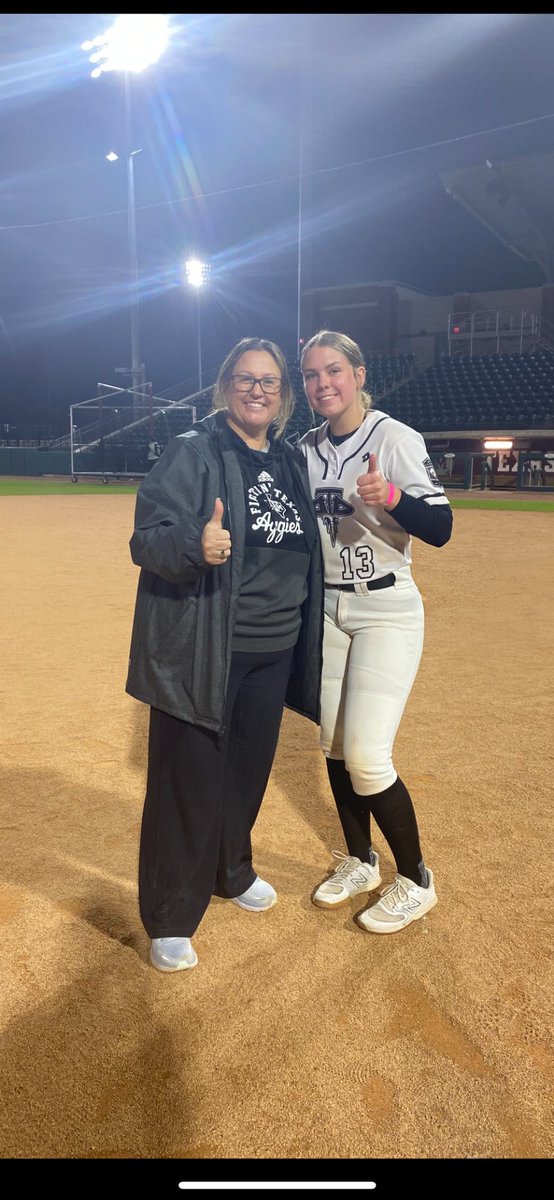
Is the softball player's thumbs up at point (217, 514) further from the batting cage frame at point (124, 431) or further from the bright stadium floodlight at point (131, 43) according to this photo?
the bright stadium floodlight at point (131, 43)

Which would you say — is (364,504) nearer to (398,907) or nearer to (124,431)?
(398,907)

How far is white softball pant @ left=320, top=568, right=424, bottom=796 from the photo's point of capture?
2498 mm

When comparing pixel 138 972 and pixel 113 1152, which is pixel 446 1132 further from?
pixel 138 972

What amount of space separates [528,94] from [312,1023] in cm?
3139

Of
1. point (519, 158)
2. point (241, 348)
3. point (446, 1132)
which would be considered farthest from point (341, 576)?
point (519, 158)

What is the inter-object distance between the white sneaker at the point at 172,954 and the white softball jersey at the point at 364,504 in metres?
1.33

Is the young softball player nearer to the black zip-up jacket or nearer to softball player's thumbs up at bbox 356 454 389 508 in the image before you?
softball player's thumbs up at bbox 356 454 389 508

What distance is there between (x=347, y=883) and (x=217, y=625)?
4.09 ft

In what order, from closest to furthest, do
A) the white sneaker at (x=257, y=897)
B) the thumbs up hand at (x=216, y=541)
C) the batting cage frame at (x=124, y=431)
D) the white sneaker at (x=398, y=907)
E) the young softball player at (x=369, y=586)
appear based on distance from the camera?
1. the thumbs up hand at (x=216, y=541)
2. the young softball player at (x=369, y=586)
3. the white sneaker at (x=398, y=907)
4. the white sneaker at (x=257, y=897)
5. the batting cage frame at (x=124, y=431)

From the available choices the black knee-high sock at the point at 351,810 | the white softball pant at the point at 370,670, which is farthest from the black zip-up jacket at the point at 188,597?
the black knee-high sock at the point at 351,810

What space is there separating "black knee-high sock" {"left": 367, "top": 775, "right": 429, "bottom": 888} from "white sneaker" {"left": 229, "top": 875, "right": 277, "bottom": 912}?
51cm

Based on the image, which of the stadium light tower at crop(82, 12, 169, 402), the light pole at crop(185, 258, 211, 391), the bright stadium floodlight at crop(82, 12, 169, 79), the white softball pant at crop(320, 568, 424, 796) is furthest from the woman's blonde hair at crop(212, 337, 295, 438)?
the light pole at crop(185, 258, 211, 391)

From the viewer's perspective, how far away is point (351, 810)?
2814mm

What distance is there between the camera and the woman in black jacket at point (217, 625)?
2.27 meters
